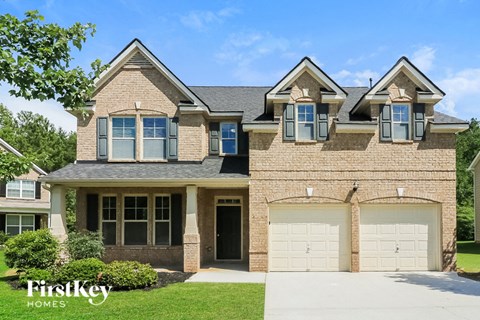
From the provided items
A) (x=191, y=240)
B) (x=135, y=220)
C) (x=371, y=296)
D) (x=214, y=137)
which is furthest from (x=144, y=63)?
(x=371, y=296)

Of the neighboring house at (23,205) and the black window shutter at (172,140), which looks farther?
the neighboring house at (23,205)

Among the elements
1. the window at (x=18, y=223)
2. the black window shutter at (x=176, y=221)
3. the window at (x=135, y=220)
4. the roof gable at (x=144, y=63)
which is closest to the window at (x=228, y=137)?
the roof gable at (x=144, y=63)

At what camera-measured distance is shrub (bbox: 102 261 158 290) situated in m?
13.4

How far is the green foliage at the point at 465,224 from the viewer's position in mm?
37938

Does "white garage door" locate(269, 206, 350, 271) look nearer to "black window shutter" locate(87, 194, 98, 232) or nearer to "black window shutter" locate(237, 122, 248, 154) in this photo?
"black window shutter" locate(237, 122, 248, 154)

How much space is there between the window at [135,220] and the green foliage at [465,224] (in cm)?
2893

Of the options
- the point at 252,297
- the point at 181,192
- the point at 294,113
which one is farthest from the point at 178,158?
the point at 252,297

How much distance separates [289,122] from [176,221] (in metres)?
6.19

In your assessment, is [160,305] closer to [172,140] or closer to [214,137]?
[172,140]

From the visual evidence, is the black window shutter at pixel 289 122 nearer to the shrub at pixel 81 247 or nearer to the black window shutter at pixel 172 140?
the black window shutter at pixel 172 140

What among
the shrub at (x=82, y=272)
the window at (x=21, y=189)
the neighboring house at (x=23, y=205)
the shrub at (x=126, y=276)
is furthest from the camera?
the window at (x=21, y=189)

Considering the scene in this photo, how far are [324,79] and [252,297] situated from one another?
9.01 m

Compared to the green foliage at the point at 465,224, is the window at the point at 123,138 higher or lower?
higher

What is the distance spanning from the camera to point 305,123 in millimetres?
17734
